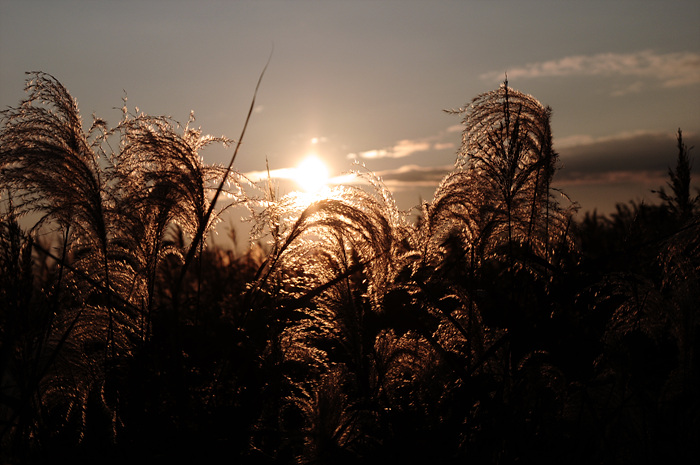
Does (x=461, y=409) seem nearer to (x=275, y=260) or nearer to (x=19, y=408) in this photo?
(x=275, y=260)

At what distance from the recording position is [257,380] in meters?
4.07

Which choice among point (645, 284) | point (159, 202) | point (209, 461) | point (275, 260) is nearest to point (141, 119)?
point (159, 202)

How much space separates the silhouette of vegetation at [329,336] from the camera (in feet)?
10.2

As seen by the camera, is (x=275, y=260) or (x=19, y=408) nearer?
(x=19, y=408)

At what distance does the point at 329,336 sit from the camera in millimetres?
3809

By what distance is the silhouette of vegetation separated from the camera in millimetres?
3115

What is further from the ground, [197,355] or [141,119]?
[141,119]

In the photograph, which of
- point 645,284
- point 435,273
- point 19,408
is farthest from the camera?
point 435,273

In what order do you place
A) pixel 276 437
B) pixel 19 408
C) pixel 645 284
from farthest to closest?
pixel 276 437, pixel 645 284, pixel 19 408

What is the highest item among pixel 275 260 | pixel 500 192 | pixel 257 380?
pixel 500 192

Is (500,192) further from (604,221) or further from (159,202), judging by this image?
(604,221)

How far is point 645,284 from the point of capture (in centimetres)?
330

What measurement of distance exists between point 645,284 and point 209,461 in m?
2.41

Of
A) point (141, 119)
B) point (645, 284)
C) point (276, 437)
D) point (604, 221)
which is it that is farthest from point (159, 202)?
point (604, 221)
